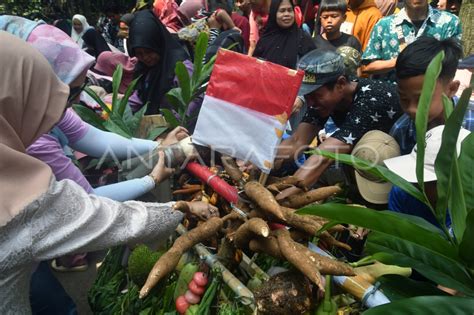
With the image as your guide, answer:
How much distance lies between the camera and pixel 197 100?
9.43ft

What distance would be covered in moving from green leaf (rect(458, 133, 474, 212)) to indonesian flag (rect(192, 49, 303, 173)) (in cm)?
75

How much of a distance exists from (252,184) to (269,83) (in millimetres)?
388

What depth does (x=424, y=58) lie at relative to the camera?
5.50 feet

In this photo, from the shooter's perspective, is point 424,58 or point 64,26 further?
point 64,26

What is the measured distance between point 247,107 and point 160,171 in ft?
1.79

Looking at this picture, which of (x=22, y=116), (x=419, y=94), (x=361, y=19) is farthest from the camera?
(x=361, y=19)

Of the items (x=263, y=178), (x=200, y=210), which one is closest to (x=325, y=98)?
(x=263, y=178)

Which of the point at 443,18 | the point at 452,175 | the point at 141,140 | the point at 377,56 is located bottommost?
the point at 141,140

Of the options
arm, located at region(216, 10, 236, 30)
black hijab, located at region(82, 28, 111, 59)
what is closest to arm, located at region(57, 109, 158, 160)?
arm, located at region(216, 10, 236, 30)

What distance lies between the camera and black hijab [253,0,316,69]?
12.6 ft

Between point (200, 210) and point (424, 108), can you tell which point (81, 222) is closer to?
point (200, 210)

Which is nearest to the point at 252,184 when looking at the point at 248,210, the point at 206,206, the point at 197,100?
the point at 248,210

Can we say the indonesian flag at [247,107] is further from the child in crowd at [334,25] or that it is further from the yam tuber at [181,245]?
the child in crowd at [334,25]

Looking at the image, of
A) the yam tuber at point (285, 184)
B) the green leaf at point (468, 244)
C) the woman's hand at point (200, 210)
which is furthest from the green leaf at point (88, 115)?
the green leaf at point (468, 244)
